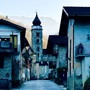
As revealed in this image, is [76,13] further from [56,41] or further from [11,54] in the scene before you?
[56,41]

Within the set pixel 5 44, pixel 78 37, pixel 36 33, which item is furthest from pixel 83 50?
pixel 36 33

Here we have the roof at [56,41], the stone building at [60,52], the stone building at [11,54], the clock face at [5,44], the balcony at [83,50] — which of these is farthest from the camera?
the roof at [56,41]

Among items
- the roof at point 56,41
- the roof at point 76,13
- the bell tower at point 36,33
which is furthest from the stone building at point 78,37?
the bell tower at point 36,33

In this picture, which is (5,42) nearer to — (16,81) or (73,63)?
(16,81)

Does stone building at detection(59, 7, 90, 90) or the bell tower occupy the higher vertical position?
the bell tower

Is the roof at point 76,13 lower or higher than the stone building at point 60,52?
higher

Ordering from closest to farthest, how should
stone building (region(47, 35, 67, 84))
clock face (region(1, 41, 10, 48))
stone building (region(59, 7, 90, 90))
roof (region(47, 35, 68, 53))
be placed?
stone building (region(59, 7, 90, 90)) < clock face (region(1, 41, 10, 48)) < stone building (region(47, 35, 67, 84)) < roof (region(47, 35, 68, 53))

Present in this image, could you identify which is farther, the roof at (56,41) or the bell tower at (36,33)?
the bell tower at (36,33)

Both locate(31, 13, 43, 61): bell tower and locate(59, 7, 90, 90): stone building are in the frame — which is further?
locate(31, 13, 43, 61): bell tower

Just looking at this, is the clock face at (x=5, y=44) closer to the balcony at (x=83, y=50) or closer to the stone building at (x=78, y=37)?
the stone building at (x=78, y=37)

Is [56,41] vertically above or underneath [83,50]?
above

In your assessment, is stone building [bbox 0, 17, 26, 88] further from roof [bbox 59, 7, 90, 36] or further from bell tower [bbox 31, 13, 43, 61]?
bell tower [bbox 31, 13, 43, 61]

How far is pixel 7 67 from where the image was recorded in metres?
47.8

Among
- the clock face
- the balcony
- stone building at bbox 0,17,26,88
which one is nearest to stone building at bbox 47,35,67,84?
stone building at bbox 0,17,26,88
